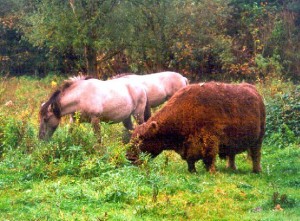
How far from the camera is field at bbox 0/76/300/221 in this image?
25.8 feet

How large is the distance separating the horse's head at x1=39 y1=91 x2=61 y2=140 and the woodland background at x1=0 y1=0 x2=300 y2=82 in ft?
35.6

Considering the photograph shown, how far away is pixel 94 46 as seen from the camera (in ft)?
78.0

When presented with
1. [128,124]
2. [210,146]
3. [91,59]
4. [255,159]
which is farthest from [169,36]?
[210,146]

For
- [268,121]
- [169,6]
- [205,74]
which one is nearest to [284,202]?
[268,121]

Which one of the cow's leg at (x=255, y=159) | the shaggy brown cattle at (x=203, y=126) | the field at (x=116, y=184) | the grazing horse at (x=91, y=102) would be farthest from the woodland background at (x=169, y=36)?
Answer: the cow's leg at (x=255, y=159)

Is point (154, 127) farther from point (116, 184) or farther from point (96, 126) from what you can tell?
point (116, 184)

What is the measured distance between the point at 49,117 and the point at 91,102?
3.30 feet

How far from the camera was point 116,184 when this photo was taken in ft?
28.7

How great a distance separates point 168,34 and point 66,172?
1857cm

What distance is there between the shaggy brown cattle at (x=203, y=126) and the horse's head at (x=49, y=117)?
85.6 inches

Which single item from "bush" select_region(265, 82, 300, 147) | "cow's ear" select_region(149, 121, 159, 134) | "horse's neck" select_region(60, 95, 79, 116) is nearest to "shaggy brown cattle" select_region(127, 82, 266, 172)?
"cow's ear" select_region(149, 121, 159, 134)

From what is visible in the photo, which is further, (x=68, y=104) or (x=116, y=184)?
(x=68, y=104)

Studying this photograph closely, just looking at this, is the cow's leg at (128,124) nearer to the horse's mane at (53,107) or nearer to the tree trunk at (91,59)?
the horse's mane at (53,107)

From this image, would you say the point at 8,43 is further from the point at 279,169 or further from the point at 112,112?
the point at 279,169
